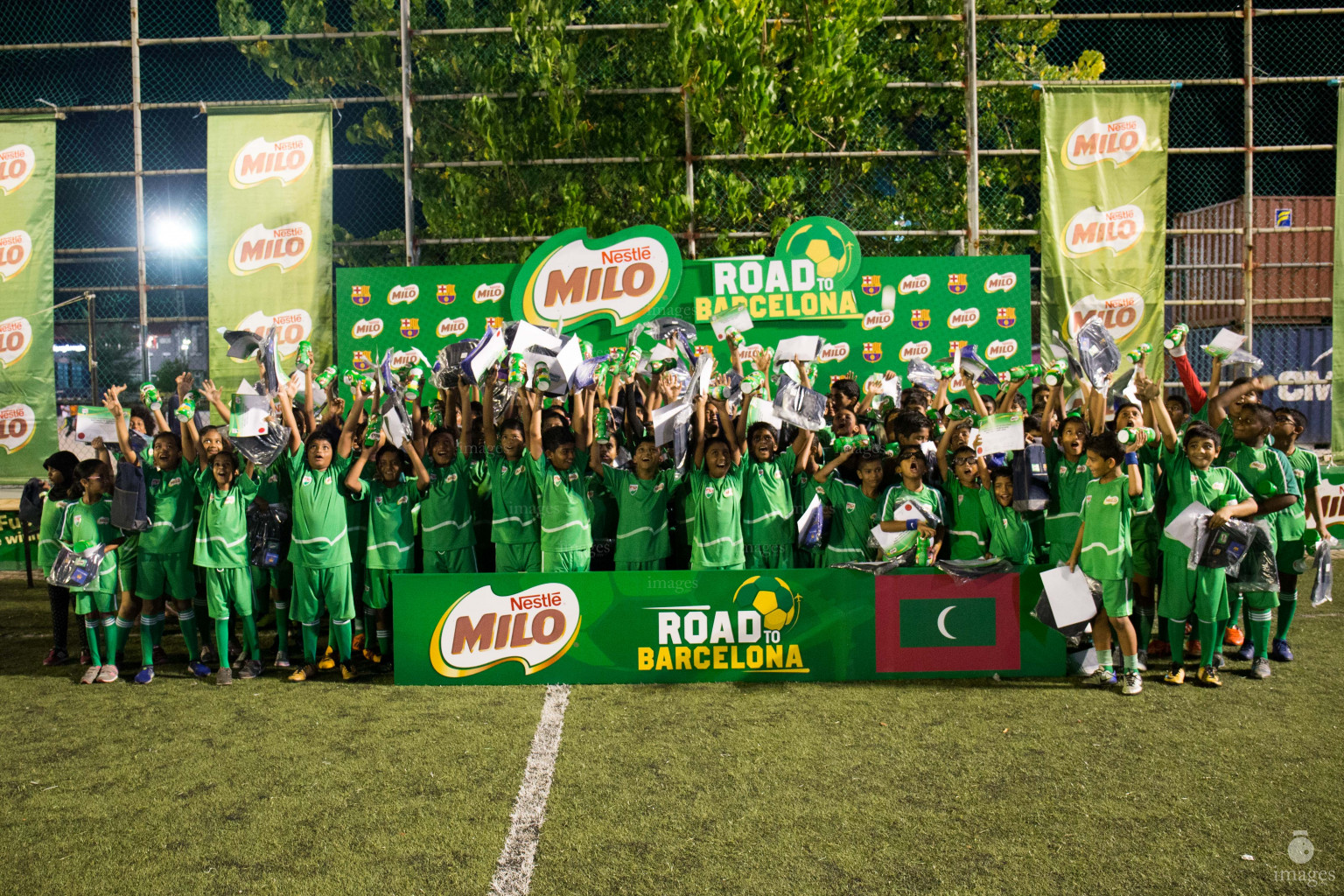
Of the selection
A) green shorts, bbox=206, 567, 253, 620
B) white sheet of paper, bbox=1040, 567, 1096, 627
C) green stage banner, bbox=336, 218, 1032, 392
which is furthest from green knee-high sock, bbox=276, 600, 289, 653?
white sheet of paper, bbox=1040, 567, 1096, 627

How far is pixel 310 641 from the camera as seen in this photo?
6.69 meters

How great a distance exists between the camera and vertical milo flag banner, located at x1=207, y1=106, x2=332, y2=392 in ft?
38.5

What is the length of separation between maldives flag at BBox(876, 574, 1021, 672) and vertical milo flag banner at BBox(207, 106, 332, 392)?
813cm

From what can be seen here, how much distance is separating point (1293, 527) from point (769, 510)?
3.66 meters

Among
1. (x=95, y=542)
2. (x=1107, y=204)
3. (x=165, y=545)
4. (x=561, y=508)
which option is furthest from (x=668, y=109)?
(x=95, y=542)

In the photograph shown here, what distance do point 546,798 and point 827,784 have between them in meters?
1.38

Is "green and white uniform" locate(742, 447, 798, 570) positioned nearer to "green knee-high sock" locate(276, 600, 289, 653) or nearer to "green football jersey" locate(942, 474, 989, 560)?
"green football jersey" locate(942, 474, 989, 560)

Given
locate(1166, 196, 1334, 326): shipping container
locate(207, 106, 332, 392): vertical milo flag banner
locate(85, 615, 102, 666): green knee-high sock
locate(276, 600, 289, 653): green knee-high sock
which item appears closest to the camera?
locate(85, 615, 102, 666): green knee-high sock

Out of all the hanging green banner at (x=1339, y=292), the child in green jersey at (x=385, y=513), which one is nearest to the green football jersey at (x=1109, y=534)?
the child in green jersey at (x=385, y=513)

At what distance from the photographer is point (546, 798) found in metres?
4.60

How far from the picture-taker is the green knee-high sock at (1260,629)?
6438 millimetres

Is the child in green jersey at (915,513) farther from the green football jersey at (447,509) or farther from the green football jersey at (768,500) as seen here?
the green football jersey at (447,509)

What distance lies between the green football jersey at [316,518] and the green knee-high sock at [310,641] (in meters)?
0.45

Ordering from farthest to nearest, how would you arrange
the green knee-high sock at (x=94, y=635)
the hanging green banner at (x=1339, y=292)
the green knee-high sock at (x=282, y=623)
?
the hanging green banner at (x=1339, y=292)
the green knee-high sock at (x=282, y=623)
the green knee-high sock at (x=94, y=635)
